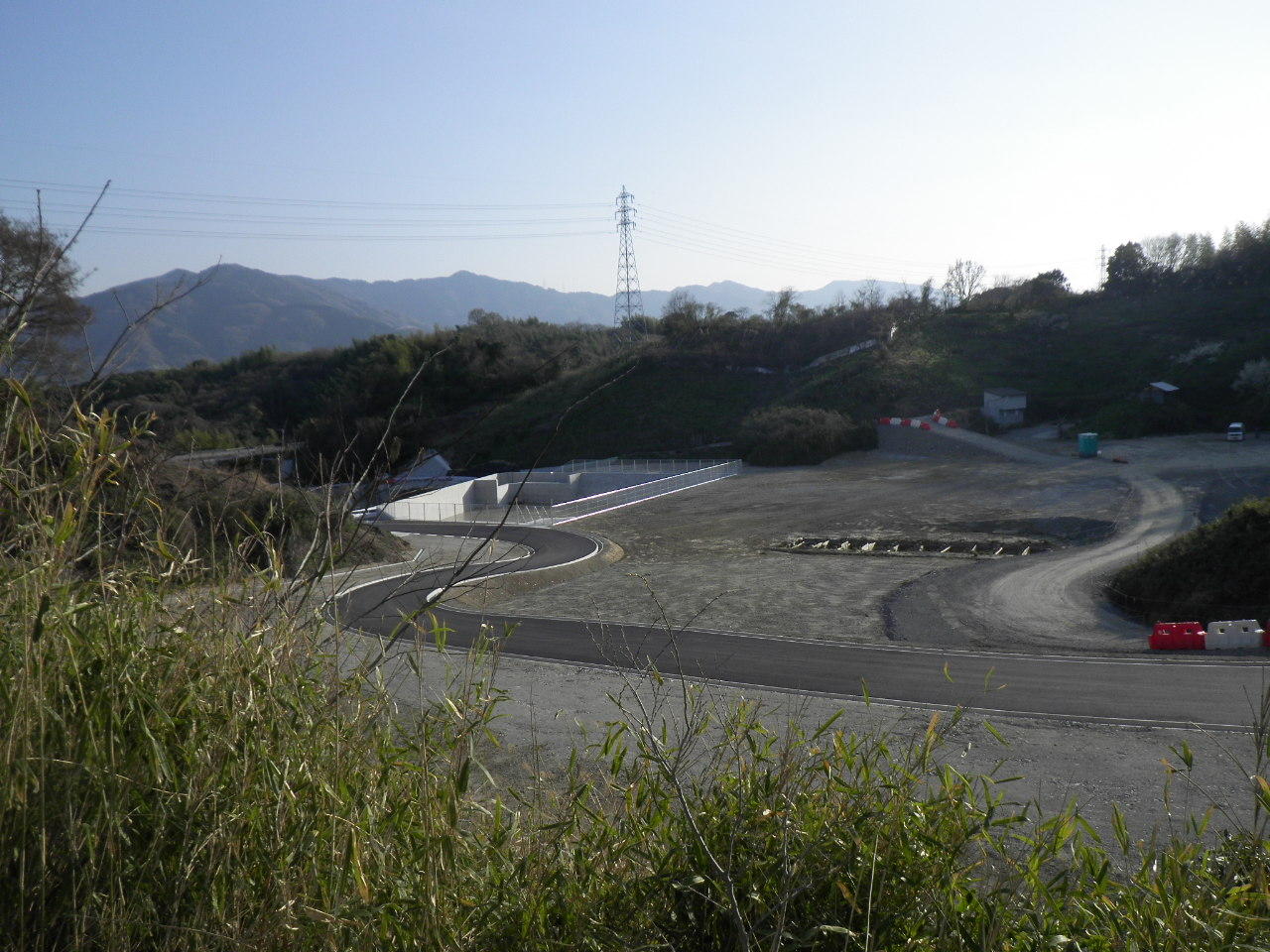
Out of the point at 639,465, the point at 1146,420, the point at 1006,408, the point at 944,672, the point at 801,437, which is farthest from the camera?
the point at 1006,408

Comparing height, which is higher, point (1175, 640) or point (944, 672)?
point (944, 672)

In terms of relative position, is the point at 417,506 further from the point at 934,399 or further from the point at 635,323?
the point at 635,323

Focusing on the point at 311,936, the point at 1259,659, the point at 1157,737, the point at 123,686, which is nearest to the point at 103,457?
the point at 123,686

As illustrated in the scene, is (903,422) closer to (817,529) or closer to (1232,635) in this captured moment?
(817,529)

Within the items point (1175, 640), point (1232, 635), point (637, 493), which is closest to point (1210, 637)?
point (1232, 635)

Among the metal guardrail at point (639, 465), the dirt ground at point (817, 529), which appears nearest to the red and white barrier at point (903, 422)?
the dirt ground at point (817, 529)

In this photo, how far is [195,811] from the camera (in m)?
2.49

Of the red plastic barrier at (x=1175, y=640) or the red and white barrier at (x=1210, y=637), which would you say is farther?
the red plastic barrier at (x=1175, y=640)

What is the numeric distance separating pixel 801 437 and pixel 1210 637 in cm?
3874

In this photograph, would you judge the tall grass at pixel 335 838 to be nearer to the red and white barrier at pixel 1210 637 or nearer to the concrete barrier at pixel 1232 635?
the red and white barrier at pixel 1210 637

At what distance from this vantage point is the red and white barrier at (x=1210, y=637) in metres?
16.6

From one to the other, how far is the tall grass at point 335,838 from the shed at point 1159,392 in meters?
60.8

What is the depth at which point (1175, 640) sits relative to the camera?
16844mm

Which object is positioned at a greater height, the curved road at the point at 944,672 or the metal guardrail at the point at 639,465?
the metal guardrail at the point at 639,465
